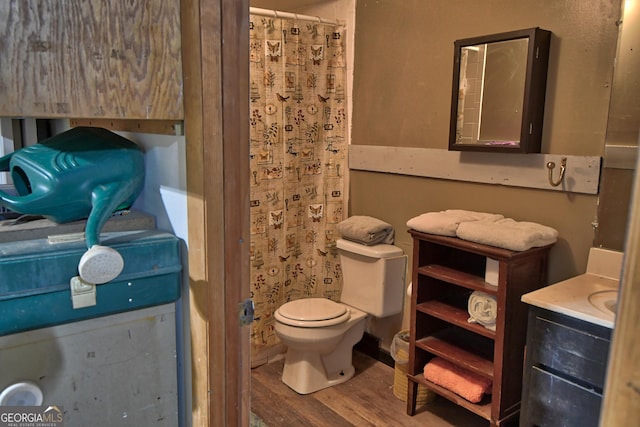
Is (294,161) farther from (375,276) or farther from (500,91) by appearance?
(500,91)

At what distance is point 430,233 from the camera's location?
2.28m

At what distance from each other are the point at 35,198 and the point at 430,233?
5.59ft

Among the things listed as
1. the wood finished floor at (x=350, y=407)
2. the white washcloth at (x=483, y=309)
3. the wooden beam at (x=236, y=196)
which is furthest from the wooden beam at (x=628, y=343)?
the wood finished floor at (x=350, y=407)

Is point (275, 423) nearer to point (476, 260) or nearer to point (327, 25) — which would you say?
point (476, 260)

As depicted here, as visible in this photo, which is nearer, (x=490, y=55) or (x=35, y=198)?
(x=35, y=198)

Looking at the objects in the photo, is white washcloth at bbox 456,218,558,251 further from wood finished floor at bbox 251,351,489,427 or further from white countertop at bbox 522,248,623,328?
wood finished floor at bbox 251,351,489,427

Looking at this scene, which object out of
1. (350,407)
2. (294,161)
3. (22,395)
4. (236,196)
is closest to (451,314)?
(350,407)

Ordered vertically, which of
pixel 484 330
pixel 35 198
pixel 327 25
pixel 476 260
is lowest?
pixel 484 330

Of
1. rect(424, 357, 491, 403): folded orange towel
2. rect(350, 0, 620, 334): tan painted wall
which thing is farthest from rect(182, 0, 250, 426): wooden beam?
rect(350, 0, 620, 334): tan painted wall

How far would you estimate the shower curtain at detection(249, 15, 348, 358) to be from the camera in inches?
108

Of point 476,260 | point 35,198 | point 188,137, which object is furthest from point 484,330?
point 35,198

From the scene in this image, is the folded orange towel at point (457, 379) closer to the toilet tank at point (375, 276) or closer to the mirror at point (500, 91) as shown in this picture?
the toilet tank at point (375, 276)

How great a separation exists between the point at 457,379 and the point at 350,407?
0.63m

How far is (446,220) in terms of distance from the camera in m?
2.24
